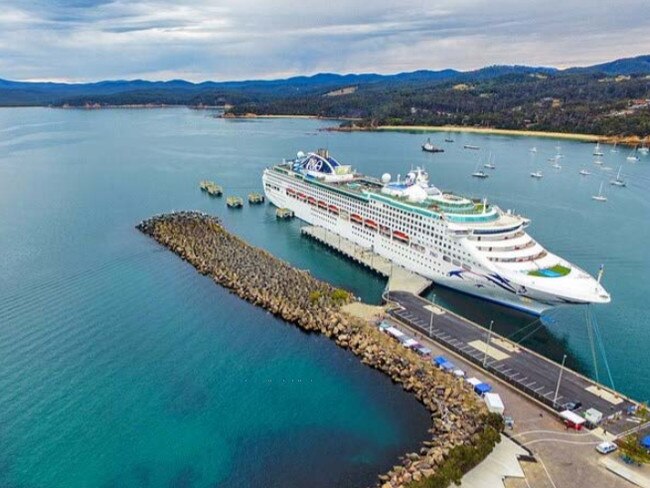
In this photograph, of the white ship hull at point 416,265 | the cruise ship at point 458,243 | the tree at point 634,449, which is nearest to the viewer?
the tree at point 634,449

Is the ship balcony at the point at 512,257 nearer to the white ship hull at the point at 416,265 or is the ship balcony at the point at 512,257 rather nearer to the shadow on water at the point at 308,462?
the white ship hull at the point at 416,265

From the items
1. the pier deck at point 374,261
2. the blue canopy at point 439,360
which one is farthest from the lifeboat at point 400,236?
the blue canopy at point 439,360

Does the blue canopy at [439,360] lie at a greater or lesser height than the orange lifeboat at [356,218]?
lesser

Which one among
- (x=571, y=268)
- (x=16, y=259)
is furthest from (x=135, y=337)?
(x=571, y=268)

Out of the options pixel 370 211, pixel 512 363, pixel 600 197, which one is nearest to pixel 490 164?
pixel 600 197

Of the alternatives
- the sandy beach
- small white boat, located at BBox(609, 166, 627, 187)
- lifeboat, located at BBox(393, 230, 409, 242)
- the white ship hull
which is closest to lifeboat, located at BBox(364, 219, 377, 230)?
the white ship hull

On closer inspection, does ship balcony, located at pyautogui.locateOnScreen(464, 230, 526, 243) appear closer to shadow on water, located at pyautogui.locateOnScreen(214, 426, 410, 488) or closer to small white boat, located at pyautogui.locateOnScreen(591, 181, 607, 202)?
shadow on water, located at pyautogui.locateOnScreen(214, 426, 410, 488)

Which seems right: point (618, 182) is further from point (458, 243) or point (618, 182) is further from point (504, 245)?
point (458, 243)
